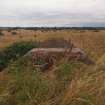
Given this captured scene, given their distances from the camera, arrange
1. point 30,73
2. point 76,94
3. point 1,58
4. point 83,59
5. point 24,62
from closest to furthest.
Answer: point 76,94, point 30,73, point 24,62, point 83,59, point 1,58

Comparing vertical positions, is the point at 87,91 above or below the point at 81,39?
above

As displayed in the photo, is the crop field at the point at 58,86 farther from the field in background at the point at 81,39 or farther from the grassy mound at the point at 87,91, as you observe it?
the field in background at the point at 81,39

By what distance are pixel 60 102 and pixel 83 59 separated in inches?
184

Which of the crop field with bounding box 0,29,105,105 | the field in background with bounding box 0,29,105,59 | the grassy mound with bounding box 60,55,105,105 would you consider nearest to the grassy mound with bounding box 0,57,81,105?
the crop field with bounding box 0,29,105,105

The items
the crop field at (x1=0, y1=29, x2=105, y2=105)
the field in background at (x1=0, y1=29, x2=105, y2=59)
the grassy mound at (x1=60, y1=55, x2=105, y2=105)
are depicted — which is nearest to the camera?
the grassy mound at (x1=60, y1=55, x2=105, y2=105)

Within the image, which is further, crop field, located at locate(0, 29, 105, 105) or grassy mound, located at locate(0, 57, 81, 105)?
grassy mound, located at locate(0, 57, 81, 105)

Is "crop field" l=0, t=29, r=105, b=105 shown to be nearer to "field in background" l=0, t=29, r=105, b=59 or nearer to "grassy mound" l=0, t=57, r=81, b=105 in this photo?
"grassy mound" l=0, t=57, r=81, b=105

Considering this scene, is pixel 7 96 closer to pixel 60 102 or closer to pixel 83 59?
pixel 60 102

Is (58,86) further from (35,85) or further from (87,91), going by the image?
(87,91)

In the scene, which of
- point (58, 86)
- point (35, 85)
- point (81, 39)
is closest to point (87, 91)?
point (58, 86)

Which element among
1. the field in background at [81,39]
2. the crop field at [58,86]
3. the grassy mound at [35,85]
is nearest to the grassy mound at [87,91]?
the crop field at [58,86]

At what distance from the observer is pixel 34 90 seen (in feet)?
19.4

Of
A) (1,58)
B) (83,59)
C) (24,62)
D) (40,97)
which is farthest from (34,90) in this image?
(1,58)

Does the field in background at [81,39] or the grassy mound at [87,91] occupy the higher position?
the grassy mound at [87,91]
